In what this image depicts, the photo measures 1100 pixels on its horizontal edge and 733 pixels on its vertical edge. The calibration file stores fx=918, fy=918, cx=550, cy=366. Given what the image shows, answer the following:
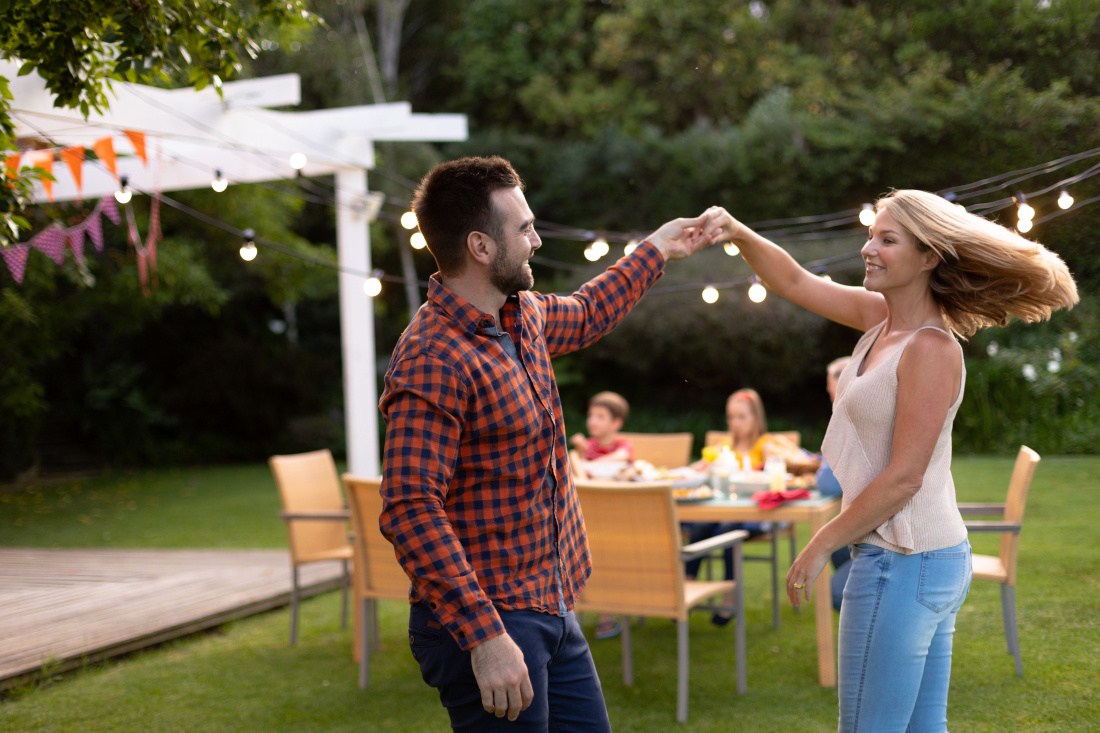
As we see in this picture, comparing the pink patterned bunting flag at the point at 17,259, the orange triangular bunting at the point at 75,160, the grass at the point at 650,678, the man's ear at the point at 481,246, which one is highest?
the orange triangular bunting at the point at 75,160

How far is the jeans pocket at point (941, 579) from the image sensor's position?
1.79 metres

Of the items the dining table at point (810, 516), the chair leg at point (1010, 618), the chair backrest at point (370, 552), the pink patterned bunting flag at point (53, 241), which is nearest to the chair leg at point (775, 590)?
the dining table at point (810, 516)

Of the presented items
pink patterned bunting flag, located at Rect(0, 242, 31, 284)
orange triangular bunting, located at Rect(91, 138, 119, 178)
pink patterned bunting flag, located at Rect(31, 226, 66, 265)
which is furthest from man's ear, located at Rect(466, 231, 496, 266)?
pink patterned bunting flag, located at Rect(31, 226, 66, 265)

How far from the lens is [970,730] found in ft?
10.1

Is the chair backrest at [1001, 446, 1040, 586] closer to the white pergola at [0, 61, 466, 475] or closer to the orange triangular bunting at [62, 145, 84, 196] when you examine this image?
the white pergola at [0, 61, 466, 475]

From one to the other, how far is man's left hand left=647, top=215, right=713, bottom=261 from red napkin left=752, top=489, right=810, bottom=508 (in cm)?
194

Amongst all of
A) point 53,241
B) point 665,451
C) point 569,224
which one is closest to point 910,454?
point 665,451

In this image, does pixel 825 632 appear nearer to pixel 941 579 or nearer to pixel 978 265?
pixel 941 579

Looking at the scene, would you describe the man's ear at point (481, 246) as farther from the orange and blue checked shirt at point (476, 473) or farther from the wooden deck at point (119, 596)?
the wooden deck at point (119, 596)

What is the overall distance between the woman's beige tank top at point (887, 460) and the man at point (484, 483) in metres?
0.59

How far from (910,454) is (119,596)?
198 inches

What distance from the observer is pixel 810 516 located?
374 centimetres

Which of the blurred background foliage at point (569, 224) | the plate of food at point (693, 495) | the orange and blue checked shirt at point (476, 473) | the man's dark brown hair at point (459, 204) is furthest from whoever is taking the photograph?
the blurred background foliage at point (569, 224)

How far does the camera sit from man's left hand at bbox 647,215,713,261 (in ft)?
6.92
